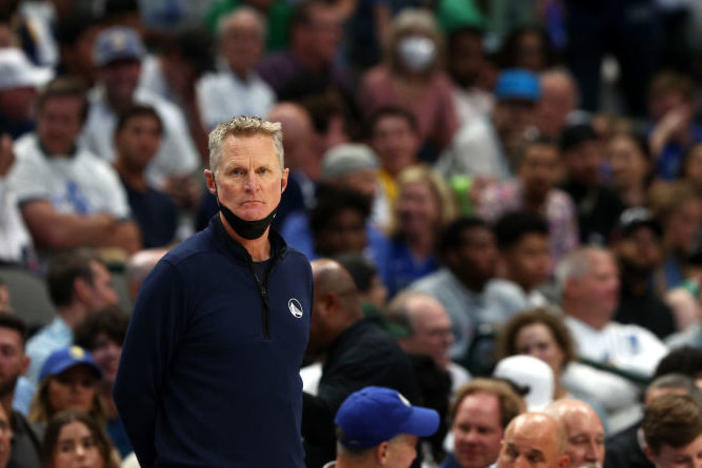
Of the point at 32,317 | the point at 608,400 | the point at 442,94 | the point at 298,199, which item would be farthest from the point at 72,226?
the point at 442,94

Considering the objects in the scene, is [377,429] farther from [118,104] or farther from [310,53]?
[310,53]

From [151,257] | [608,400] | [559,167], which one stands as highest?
[559,167]

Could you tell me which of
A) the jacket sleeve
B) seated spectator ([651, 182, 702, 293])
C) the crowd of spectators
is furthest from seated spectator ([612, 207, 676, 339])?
the jacket sleeve

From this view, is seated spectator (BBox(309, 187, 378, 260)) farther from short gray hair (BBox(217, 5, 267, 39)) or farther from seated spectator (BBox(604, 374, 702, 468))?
short gray hair (BBox(217, 5, 267, 39))

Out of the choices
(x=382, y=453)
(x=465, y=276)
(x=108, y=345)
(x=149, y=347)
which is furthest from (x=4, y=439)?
(x=465, y=276)

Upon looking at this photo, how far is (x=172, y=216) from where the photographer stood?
991 cm

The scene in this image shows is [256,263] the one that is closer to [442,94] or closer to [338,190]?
[338,190]

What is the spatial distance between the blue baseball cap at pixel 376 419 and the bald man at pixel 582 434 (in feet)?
3.73

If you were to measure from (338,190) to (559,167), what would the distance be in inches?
96.7

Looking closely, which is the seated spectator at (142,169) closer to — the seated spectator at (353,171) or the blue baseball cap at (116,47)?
the blue baseball cap at (116,47)

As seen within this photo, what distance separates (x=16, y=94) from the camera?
32.6 ft

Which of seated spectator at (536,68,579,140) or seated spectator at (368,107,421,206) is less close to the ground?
seated spectator at (536,68,579,140)

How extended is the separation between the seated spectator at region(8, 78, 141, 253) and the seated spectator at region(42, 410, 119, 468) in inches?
111

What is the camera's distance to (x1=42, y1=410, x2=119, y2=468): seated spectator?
21.2ft
